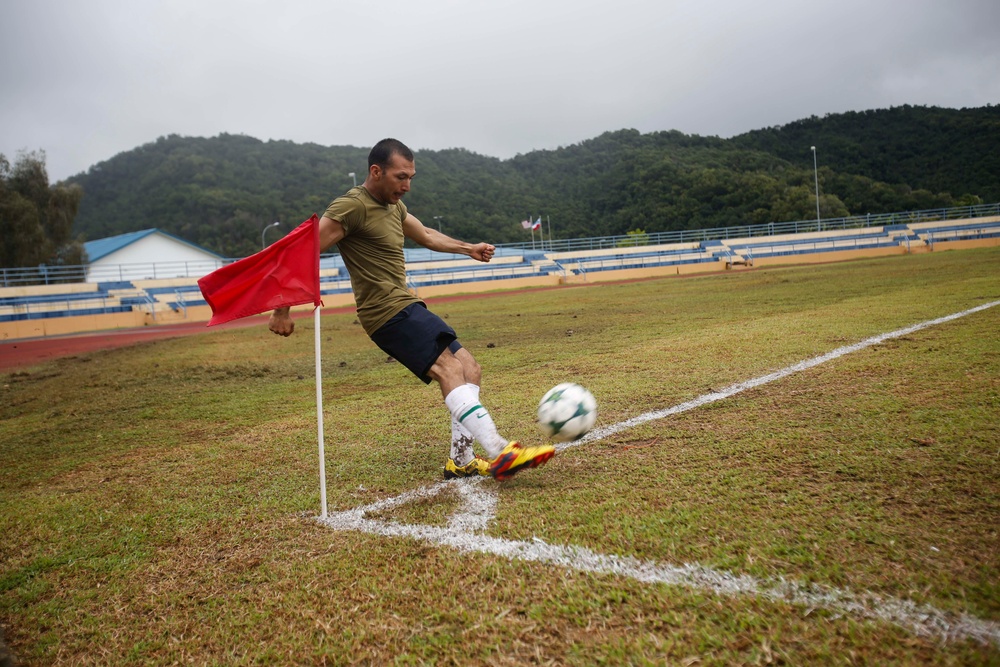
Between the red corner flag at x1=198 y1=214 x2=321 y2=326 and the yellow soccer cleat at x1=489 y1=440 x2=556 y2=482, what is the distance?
134 cm

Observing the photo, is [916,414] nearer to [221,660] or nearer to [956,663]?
[956,663]

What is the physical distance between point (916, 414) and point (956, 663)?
2714 millimetres

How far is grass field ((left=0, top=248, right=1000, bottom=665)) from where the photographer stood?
202 centimetres

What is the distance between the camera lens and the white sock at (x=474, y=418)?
3465mm

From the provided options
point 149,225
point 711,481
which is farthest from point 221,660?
point 149,225

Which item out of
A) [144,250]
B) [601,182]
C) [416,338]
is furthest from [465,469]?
Result: [601,182]

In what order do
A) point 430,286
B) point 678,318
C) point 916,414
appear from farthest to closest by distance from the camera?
point 430,286, point 678,318, point 916,414

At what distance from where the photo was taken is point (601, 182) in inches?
3319

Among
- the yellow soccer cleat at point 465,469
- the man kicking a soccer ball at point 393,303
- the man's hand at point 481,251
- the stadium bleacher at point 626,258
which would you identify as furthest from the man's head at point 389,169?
the stadium bleacher at point 626,258

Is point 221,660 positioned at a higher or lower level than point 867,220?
lower

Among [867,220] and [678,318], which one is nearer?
[678,318]

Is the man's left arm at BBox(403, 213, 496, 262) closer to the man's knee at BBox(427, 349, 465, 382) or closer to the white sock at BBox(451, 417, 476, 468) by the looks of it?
the man's knee at BBox(427, 349, 465, 382)

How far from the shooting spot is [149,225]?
7006 centimetres

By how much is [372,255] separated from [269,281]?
61cm
